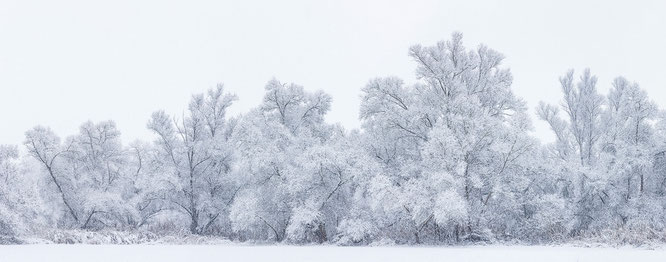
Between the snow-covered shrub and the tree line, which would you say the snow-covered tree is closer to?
the tree line

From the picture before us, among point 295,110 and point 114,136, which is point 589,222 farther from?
point 114,136

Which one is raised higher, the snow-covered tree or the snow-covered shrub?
the snow-covered tree

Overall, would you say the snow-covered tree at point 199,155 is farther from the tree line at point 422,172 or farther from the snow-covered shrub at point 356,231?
the snow-covered shrub at point 356,231

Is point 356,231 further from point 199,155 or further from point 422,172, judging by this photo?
point 199,155

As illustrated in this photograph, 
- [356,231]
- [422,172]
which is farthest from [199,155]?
[422,172]

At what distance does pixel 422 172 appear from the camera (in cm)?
2958

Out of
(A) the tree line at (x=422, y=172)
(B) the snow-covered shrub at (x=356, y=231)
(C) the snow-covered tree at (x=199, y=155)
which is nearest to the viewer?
(A) the tree line at (x=422, y=172)

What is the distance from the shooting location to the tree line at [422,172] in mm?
29219

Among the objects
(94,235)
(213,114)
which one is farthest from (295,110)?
(94,235)

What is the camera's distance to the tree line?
2922cm

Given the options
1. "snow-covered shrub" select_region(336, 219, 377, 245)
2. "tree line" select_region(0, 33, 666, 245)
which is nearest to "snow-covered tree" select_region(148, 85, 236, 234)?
"tree line" select_region(0, 33, 666, 245)

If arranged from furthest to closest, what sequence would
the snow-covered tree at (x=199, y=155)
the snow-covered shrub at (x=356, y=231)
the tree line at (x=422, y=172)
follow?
1. the snow-covered tree at (x=199, y=155)
2. the snow-covered shrub at (x=356, y=231)
3. the tree line at (x=422, y=172)

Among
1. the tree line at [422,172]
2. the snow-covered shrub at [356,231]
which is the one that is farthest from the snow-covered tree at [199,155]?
the snow-covered shrub at [356,231]

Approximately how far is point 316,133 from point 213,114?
33.5ft
